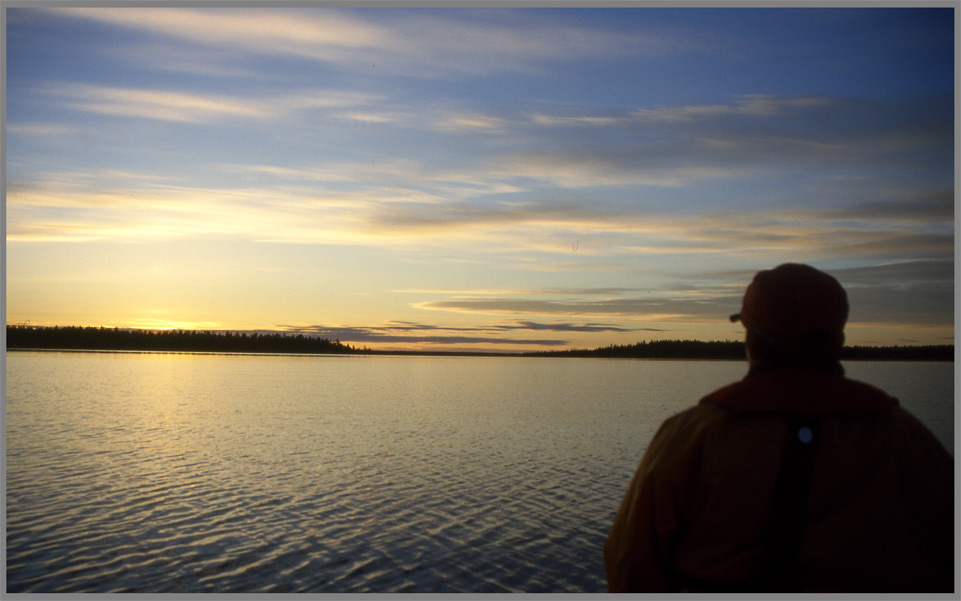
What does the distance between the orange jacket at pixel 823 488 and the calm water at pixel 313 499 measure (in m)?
7.07

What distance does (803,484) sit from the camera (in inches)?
89.1

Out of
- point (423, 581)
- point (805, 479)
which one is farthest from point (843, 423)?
point (423, 581)

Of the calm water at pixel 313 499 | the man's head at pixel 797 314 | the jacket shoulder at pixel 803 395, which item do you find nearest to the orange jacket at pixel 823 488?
the jacket shoulder at pixel 803 395

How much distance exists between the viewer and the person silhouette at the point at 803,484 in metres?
2.27

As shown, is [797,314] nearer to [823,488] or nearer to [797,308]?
[797,308]

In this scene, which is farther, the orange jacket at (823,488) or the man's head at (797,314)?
the man's head at (797,314)

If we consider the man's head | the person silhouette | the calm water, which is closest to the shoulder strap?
the person silhouette

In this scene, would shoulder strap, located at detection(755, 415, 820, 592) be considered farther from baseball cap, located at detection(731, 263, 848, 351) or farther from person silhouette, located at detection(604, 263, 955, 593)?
baseball cap, located at detection(731, 263, 848, 351)

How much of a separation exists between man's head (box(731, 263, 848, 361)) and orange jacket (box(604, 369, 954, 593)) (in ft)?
0.39

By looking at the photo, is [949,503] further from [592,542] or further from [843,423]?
[592,542]

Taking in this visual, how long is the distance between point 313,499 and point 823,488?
489 inches

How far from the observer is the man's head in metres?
2.42

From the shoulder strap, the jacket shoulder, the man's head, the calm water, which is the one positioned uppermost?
the man's head

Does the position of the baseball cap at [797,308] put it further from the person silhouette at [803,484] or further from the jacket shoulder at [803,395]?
the jacket shoulder at [803,395]
